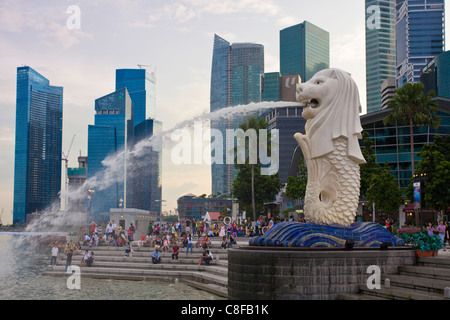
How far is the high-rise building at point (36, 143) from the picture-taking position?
17838 centimetres

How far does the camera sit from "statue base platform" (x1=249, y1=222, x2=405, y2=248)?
17.0 meters

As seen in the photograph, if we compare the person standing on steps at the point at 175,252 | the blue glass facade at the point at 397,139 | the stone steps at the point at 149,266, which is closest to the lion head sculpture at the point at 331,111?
the stone steps at the point at 149,266

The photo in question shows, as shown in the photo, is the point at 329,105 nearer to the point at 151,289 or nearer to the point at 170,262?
the point at 151,289

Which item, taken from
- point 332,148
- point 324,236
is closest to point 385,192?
point 332,148

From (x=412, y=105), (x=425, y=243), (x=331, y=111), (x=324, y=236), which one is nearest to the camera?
(x=425, y=243)

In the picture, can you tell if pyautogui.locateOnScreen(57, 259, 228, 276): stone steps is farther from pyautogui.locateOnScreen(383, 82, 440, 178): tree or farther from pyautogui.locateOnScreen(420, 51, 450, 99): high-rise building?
pyautogui.locateOnScreen(420, 51, 450, 99): high-rise building

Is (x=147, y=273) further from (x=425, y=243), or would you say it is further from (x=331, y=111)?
(x=425, y=243)

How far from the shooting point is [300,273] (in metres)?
15.2

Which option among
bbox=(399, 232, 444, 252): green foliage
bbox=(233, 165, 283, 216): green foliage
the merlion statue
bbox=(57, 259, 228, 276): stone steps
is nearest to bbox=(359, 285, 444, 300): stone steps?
bbox=(399, 232, 444, 252): green foliage

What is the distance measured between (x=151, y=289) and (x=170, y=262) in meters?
4.66

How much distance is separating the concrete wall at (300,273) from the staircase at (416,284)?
0.45m

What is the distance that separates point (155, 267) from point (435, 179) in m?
20.5

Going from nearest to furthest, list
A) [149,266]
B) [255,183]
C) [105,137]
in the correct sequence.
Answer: [149,266] < [255,183] < [105,137]

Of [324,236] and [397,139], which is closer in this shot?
[324,236]
